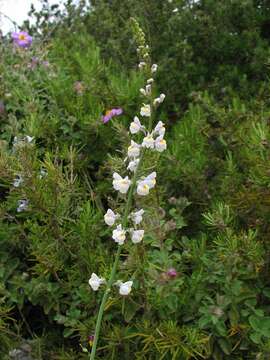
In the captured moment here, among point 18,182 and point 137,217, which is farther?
point 18,182

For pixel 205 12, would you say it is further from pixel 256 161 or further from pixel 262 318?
pixel 262 318

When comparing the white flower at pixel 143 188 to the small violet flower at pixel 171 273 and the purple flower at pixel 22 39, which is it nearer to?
the small violet flower at pixel 171 273

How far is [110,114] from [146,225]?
1207 mm

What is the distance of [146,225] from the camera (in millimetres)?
2258

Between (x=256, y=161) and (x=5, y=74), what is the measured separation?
193 centimetres

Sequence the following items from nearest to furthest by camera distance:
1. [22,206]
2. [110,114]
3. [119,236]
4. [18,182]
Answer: [119,236]
[18,182]
[22,206]
[110,114]

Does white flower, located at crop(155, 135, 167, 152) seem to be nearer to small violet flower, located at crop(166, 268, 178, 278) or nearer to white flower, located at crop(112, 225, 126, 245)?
white flower, located at crop(112, 225, 126, 245)

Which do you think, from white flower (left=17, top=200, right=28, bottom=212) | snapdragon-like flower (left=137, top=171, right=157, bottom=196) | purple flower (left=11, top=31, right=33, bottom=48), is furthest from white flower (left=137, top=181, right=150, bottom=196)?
purple flower (left=11, top=31, right=33, bottom=48)

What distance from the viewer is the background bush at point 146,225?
223 centimetres

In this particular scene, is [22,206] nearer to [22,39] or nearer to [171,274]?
[171,274]

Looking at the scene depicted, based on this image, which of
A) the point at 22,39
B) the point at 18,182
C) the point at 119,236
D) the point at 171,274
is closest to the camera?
the point at 119,236

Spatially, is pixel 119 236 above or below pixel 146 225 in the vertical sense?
above

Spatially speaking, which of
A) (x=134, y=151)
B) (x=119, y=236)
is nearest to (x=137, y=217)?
(x=119, y=236)

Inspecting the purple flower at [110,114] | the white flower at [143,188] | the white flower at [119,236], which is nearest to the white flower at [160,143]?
the white flower at [143,188]
